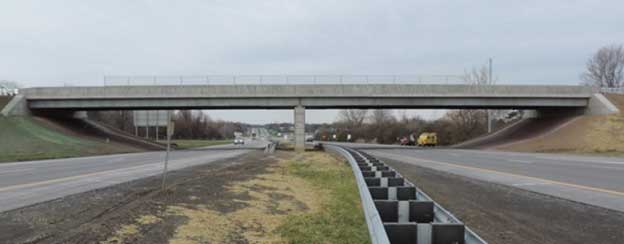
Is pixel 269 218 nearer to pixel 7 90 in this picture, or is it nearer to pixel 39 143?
pixel 39 143

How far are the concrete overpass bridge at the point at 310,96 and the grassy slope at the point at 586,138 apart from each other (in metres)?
2.68

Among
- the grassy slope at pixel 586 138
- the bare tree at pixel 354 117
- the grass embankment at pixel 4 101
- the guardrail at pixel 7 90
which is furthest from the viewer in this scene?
the bare tree at pixel 354 117

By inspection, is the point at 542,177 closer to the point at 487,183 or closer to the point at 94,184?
the point at 487,183

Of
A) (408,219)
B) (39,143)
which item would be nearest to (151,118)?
(408,219)

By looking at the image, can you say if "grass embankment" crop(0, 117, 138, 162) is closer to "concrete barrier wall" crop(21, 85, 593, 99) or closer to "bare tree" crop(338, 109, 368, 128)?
"concrete barrier wall" crop(21, 85, 593, 99)

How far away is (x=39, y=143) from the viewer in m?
38.7

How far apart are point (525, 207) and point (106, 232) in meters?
7.90

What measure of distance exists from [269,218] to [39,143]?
37813 mm

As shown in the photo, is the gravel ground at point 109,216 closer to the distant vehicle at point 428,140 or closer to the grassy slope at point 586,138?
the grassy slope at point 586,138

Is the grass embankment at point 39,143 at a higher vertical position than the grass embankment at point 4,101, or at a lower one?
lower

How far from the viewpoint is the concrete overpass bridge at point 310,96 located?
46281 mm

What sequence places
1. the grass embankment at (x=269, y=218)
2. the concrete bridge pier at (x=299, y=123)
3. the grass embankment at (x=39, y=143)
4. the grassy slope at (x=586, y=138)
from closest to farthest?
the grass embankment at (x=269, y=218) < the grass embankment at (x=39, y=143) < the grassy slope at (x=586, y=138) < the concrete bridge pier at (x=299, y=123)

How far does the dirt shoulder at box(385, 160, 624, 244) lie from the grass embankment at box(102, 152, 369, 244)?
82.3 inches

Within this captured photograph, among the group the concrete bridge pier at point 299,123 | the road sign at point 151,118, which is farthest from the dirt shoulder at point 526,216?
the concrete bridge pier at point 299,123
